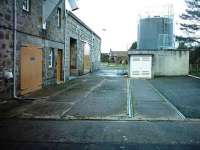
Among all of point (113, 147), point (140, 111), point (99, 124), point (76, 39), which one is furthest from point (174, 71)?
point (113, 147)

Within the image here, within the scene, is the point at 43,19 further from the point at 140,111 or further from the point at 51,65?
the point at 140,111

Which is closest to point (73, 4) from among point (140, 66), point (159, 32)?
point (140, 66)

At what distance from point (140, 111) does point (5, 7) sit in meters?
6.56

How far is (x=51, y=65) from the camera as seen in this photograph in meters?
20.3

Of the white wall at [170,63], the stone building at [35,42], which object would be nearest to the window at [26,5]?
the stone building at [35,42]

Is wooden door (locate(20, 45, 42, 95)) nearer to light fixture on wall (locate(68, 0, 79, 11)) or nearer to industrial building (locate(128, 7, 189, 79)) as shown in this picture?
light fixture on wall (locate(68, 0, 79, 11))

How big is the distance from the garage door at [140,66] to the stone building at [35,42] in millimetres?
6616

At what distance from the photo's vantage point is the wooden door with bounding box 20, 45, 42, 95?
49.2 ft

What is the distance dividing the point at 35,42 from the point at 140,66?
1469 centimetres

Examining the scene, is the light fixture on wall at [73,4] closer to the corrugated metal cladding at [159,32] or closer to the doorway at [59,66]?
the doorway at [59,66]

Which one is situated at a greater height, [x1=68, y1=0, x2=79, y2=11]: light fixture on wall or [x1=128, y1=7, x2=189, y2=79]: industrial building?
[x1=68, y1=0, x2=79, y2=11]: light fixture on wall

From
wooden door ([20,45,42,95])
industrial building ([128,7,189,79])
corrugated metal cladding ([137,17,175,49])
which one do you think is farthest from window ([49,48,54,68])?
corrugated metal cladding ([137,17,175,49])

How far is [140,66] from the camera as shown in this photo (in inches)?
1168

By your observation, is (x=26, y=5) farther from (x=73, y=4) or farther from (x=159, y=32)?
(x=159, y=32)
